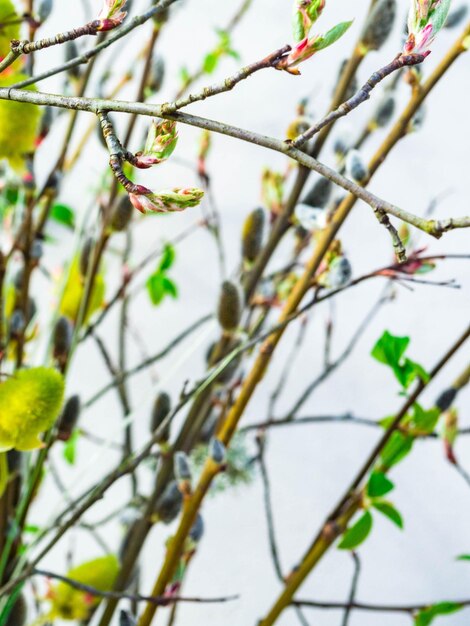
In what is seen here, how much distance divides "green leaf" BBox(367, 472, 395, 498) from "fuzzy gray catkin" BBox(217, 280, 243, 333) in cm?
8

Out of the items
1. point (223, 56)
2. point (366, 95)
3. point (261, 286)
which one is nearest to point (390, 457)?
point (261, 286)

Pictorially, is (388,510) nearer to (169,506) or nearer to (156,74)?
(169,506)

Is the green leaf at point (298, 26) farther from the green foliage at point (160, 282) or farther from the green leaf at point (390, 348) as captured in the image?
the green foliage at point (160, 282)

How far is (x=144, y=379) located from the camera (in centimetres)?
68

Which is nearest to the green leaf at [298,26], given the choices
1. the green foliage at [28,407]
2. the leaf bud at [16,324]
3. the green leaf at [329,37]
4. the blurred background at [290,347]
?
the green leaf at [329,37]

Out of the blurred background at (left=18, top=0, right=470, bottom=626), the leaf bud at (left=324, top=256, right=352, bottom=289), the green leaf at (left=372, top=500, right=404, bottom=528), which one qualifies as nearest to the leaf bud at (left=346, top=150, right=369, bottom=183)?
the leaf bud at (left=324, top=256, right=352, bottom=289)

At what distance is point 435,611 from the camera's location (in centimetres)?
34

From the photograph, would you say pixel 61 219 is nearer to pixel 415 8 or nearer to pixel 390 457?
pixel 390 457

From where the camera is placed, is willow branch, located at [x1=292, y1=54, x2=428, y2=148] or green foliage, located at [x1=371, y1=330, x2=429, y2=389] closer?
willow branch, located at [x1=292, y1=54, x2=428, y2=148]

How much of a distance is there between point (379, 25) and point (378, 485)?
0.17 meters

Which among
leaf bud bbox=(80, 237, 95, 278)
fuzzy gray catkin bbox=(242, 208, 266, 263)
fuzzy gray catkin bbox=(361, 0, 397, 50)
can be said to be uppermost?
fuzzy gray catkin bbox=(361, 0, 397, 50)

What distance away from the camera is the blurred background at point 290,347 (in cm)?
56

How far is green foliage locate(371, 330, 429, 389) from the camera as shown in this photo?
0.30m

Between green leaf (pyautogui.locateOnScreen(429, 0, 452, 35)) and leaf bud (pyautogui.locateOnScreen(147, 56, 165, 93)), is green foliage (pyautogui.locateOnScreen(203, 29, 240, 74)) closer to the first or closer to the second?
leaf bud (pyautogui.locateOnScreen(147, 56, 165, 93))
